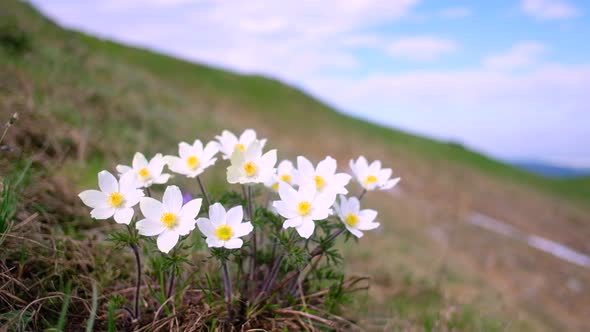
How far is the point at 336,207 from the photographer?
1.56 metres

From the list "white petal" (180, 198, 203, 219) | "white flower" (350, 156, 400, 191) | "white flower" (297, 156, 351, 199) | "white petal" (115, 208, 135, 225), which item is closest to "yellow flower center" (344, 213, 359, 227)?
"white flower" (297, 156, 351, 199)

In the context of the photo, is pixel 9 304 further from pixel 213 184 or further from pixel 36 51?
pixel 36 51

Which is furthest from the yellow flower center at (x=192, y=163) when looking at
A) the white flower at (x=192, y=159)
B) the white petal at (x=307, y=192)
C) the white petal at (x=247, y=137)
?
the white petal at (x=307, y=192)

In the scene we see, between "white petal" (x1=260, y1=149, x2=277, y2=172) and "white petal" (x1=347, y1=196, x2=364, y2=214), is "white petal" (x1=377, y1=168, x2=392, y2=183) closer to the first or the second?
"white petal" (x1=347, y1=196, x2=364, y2=214)

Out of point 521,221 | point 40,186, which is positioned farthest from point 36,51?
point 521,221

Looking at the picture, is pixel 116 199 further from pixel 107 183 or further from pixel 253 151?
pixel 253 151

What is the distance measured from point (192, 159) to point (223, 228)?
0.40 meters

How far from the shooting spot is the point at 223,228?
4.62 ft

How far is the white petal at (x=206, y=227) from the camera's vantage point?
1353 mm

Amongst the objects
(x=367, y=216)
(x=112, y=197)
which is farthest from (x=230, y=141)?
(x=367, y=216)

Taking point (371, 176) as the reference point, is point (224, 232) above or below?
below

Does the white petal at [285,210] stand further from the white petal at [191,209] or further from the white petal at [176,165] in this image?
the white petal at [176,165]

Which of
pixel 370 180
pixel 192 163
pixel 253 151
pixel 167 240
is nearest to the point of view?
pixel 167 240

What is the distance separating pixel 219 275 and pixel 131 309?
488 mm
